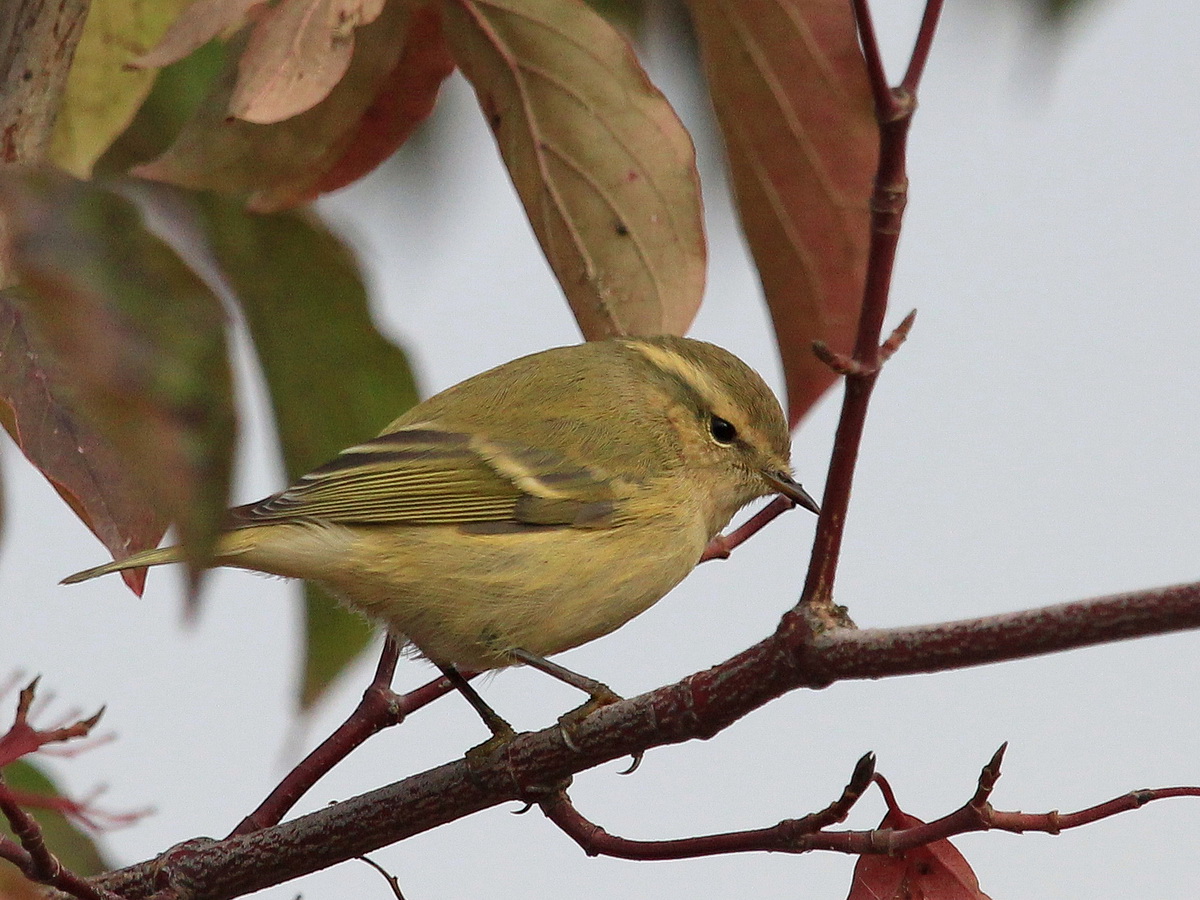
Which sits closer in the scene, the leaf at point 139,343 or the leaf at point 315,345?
the leaf at point 139,343

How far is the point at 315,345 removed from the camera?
2.09 m

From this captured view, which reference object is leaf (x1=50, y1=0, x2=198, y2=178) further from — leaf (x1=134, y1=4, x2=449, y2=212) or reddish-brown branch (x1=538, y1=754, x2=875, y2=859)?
reddish-brown branch (x1=538, y1=754, x2=875, y2=859)

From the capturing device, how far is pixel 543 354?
3.35 metres

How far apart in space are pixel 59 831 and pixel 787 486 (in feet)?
5.30

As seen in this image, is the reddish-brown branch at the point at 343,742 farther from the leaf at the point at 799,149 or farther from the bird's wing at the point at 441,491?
the leaf at the point at 799,149

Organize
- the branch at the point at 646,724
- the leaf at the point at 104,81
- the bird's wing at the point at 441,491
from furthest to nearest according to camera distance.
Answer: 1. the bird's wing at the point at 441,491
2. the leaf at the point at 104,81
3. the branch at the point at 646,724

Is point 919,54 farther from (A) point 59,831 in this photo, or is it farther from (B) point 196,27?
(A) point 59,831

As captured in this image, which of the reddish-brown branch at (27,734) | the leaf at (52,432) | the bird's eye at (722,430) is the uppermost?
the bird's eye at (722,430)

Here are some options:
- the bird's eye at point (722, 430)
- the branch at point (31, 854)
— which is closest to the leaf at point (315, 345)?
the branch at point (31, 854)

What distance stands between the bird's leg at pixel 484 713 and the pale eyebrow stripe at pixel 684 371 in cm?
89

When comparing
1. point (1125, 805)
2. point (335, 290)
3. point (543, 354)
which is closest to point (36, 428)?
point (335, 290)

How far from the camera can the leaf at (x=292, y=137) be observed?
2152 millimetres

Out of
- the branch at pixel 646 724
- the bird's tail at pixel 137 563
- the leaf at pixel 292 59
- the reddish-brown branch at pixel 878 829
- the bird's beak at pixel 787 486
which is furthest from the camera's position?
the bird's beak at pixel 787 486

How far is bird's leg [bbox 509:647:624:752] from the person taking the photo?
1.83 m
